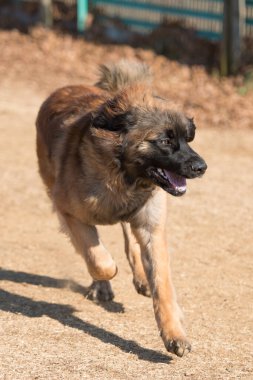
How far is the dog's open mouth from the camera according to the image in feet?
16.4

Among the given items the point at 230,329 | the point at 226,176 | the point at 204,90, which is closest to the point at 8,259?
the point at 230,329

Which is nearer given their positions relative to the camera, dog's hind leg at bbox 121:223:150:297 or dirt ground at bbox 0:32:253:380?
dirt ground at bbox 0:32:253:380

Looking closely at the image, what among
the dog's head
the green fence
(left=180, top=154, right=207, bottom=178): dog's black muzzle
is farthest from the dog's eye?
the green fence

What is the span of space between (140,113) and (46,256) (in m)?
2.34

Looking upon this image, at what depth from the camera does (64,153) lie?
560cm

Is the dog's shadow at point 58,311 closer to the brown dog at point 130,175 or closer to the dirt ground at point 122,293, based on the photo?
the dirt ground at point 122,293

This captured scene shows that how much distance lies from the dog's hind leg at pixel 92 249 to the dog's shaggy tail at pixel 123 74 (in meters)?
1.09

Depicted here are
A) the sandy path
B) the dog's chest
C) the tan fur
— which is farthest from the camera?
the dog's chest

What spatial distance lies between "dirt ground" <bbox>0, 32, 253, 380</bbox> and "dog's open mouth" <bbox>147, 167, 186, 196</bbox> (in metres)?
0.97

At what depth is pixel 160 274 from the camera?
5.16 m

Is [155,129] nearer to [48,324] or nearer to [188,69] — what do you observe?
[48,324]

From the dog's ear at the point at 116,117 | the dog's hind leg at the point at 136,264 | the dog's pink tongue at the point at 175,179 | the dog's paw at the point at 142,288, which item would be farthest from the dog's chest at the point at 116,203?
the dog's paw at the point at 142,288

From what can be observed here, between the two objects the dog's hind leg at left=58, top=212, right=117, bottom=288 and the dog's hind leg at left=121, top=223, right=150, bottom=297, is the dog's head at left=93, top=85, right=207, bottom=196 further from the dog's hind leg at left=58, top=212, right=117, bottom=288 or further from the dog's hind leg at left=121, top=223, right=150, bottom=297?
the dog's hind leg at left=121, top=223, right=150, bottom=297

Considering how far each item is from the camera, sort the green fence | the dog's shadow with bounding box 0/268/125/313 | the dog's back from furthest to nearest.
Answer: the green fence < the dog's shadow with bounding box 0/268/125/313 < the dog's back
